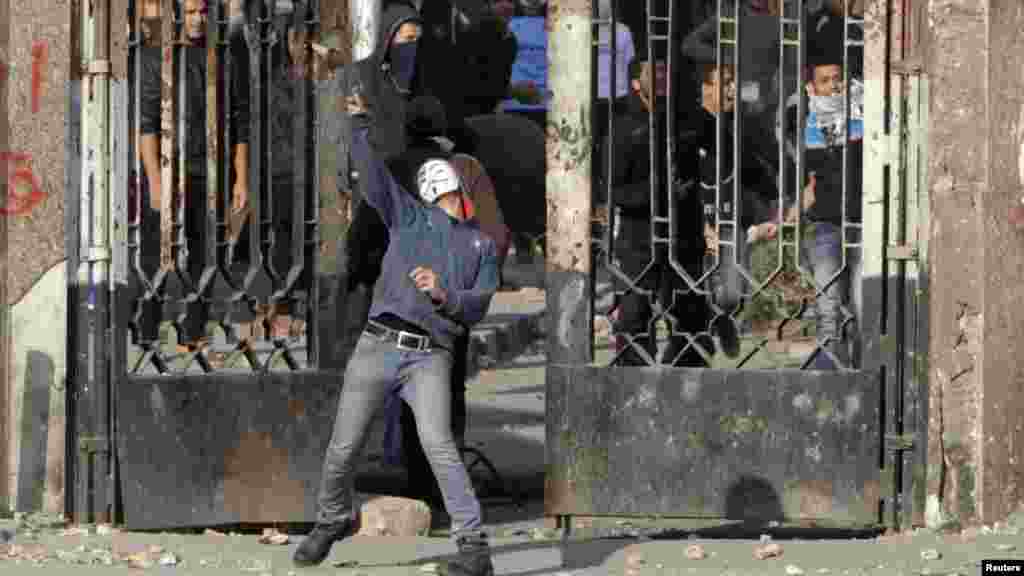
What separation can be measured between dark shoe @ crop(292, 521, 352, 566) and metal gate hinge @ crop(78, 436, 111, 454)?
3.70 feet

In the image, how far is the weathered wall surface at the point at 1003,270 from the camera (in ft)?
36.0

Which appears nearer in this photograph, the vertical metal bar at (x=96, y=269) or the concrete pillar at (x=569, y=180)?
the vertical metal bar at (x=96, y=269)

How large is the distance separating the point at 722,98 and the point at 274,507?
2504mm

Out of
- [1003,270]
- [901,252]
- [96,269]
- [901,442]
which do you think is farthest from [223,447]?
[1003,270]

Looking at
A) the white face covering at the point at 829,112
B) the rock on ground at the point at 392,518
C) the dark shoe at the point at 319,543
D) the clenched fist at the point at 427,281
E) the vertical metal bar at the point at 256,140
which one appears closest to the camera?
the clenched fist at the point at 427,281

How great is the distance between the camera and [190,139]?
11312mm

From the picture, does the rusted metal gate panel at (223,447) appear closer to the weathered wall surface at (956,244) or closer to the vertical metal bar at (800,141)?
the vertical metal bar at (800,141)

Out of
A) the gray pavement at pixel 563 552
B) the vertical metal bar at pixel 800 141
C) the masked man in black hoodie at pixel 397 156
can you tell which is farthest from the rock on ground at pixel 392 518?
the vertical metal bar at pixel 800 141

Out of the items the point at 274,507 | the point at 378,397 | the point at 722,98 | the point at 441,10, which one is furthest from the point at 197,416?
the point at 441,10

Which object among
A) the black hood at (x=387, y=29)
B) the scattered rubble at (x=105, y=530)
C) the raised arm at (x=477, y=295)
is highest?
the black hood at (x=387, y=29)

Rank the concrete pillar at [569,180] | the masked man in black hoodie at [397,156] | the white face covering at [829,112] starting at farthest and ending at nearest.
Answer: the white face covering at [829,112], the masked man in black hoodie at [397,156], the concrete pillar at [569,180]

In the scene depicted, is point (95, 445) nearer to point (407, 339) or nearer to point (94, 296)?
point (94, 296)

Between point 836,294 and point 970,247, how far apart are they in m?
0.57

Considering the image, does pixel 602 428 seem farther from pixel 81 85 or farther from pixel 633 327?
pixel 81 85
